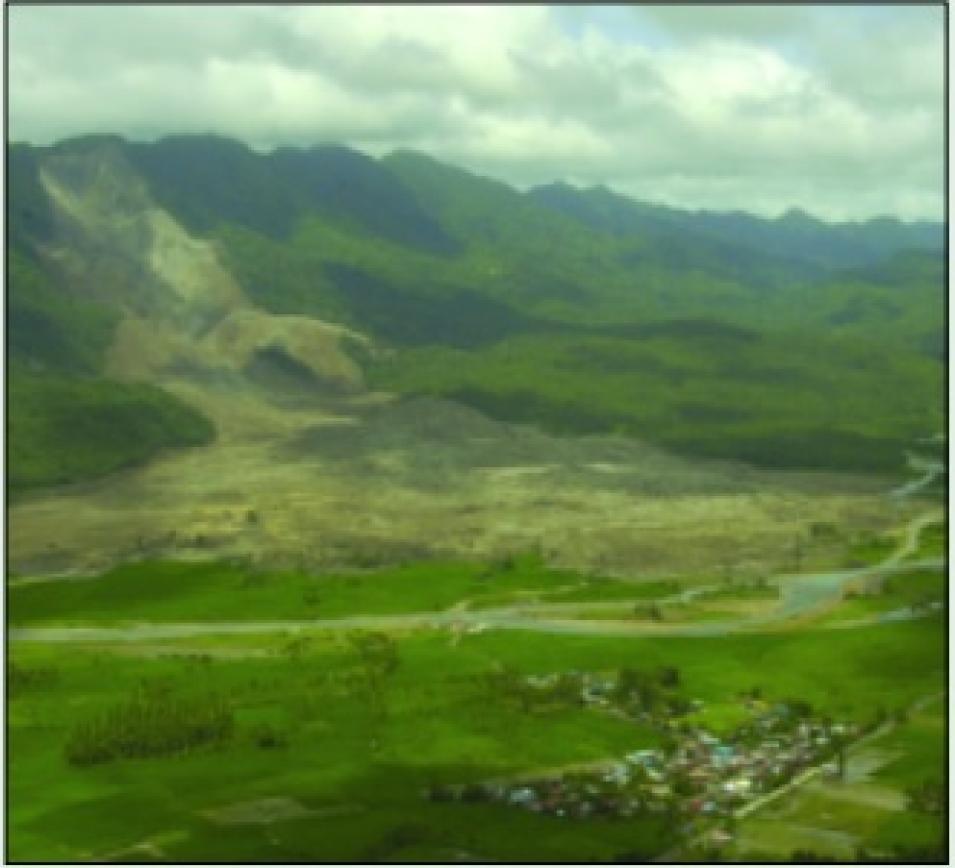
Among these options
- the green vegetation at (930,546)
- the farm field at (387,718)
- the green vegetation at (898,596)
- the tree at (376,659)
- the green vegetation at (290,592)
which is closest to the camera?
the farm field at (387,718)

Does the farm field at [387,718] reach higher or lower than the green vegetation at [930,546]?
lower

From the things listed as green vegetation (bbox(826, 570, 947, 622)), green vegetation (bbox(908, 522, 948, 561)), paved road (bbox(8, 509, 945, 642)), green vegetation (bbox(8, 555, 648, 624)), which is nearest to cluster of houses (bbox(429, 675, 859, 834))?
paved road (bbox(8, 509, 945, 642))

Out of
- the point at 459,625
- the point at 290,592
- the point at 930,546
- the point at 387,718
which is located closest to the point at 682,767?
the point at 387,718

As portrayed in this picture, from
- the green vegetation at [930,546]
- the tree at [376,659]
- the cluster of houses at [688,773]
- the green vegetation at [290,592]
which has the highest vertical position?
the green vegetation at [930,546]

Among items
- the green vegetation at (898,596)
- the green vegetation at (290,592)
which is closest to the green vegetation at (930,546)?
the green vegetation at (898,596)

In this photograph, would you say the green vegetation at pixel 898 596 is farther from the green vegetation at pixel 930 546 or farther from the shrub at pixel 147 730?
the shrub at pixel 147 730

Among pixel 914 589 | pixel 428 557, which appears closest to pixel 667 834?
pixel 914 589

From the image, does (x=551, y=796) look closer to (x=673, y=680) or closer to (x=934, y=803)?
(x=934, y=803)
